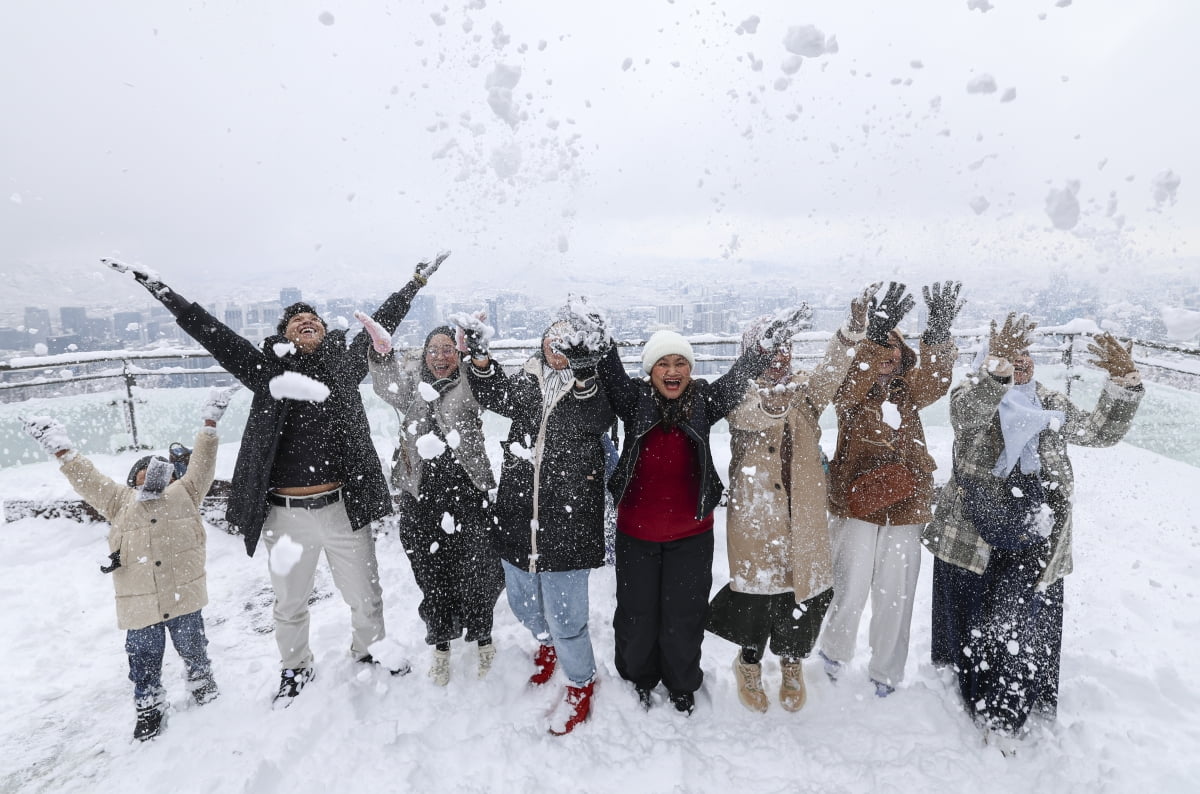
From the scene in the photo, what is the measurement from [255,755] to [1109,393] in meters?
4.10

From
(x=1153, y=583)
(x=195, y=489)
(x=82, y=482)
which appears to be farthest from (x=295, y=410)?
(x=1153, y=583)

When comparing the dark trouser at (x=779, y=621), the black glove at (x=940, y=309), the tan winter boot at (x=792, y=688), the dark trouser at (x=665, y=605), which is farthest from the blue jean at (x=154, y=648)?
the black glove at (x=940, y=309)

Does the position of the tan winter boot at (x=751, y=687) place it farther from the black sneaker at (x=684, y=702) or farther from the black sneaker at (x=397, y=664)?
the black sneaker at (x=397, y=664)

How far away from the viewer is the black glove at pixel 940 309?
8.52 ft

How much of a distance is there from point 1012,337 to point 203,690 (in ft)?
13.9

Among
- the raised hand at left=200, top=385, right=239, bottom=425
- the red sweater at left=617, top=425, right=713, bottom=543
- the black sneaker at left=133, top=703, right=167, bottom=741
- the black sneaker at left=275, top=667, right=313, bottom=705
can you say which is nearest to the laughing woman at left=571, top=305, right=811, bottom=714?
the red sweater at left=617, top=425, right=713, bottom=543

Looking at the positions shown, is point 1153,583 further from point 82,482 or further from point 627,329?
point 82,482

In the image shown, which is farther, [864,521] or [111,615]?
[111,615]

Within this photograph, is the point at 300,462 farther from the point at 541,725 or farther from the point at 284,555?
the point at 541,725

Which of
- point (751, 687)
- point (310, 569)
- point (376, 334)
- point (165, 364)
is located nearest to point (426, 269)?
point (376, 334)

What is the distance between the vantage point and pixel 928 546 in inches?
105

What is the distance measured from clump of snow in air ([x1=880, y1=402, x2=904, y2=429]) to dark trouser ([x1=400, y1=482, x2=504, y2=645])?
2077mm

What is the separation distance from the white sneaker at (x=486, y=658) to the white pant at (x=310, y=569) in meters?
0.56

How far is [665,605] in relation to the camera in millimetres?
2658
